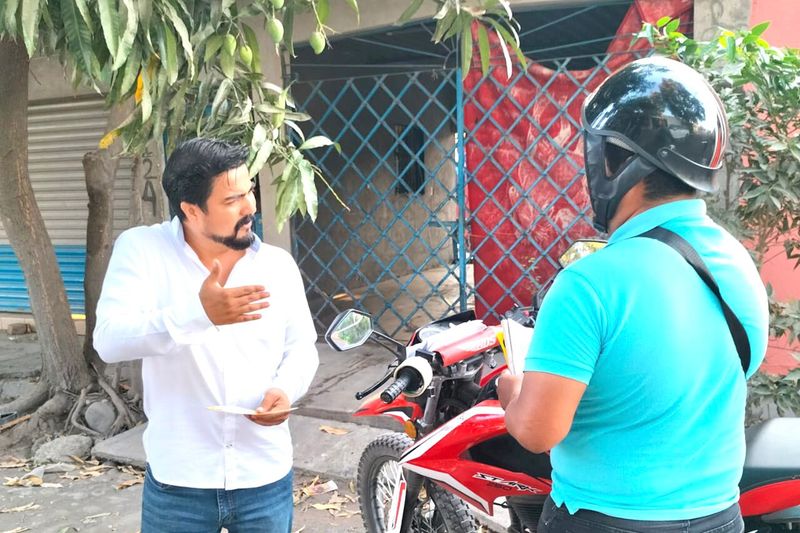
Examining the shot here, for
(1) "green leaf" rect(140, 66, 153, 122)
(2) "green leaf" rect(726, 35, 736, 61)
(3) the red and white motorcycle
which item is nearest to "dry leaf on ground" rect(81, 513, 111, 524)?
(3) the red and white motorcycle

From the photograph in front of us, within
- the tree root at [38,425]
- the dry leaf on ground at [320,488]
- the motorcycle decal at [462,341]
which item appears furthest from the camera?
the tree root at [38,425]

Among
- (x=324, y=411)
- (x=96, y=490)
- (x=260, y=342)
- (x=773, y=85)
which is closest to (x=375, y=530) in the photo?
(x=260, y=342)

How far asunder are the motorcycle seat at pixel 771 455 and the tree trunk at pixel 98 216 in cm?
420

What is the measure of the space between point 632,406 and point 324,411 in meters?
3.45

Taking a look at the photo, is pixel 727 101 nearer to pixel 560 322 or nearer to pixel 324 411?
pixel 560 322

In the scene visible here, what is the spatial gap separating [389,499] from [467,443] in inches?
31.2

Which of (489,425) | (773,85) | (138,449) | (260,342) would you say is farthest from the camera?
(138,449)

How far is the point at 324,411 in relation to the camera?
4375mm

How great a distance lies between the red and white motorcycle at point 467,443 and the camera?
5.57ft

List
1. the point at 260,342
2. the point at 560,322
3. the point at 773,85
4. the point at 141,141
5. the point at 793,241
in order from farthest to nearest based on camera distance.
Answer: the point at 793,241
the point at 773,85
the point at 141,141
the point at 260,342
the point at 560,322

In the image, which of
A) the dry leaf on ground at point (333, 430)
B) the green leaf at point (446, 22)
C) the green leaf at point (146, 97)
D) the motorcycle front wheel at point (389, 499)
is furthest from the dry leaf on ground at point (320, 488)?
the green leaf at point (446, 22)

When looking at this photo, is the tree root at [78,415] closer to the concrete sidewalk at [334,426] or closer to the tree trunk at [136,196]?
the concrete sidewalk at [334,426]

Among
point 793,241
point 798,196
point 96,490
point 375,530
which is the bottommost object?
point 96,490

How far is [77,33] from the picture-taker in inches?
64.3
